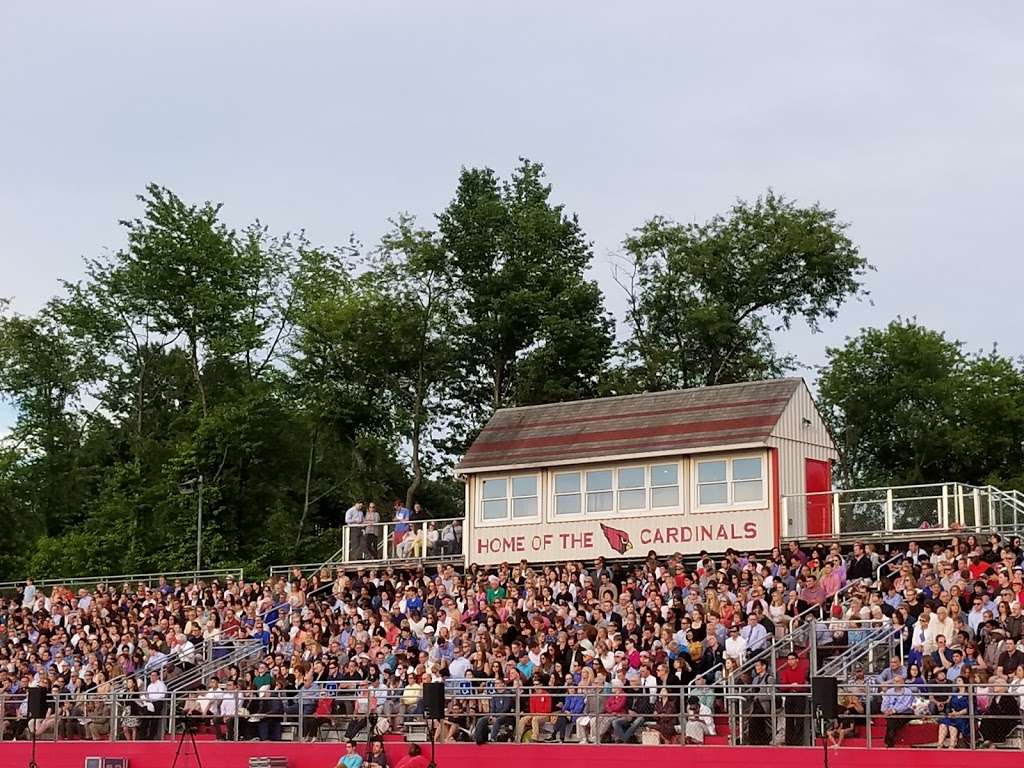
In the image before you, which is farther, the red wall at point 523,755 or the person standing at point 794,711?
the person standing at point 794,711

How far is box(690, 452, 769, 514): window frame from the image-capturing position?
3338 centimetres

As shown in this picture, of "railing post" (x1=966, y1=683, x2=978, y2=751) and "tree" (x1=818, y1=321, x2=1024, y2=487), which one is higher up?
"tree" (x1=818, y1=321, x2=1024, y2=487)

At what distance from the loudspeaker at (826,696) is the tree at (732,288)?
36667mm

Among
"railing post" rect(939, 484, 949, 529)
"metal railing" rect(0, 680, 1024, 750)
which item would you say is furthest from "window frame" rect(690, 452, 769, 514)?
"metal railing" rect(0, 680, 1024, 750)

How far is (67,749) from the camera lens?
1201 inches

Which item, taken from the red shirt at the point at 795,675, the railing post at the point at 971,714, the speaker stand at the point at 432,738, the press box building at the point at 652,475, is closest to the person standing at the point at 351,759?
the speaker stand at the point at 432,738

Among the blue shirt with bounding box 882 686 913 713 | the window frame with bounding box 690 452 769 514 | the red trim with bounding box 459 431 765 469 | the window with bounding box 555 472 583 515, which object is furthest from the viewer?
the window with bounding box 555 472 583 515

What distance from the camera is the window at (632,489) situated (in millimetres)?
34812

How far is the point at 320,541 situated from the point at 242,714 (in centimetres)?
3228

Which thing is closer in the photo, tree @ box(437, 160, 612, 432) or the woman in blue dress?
the woman in blue dress

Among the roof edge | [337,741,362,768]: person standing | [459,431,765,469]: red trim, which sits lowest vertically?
[337,741,362,768]: person standing

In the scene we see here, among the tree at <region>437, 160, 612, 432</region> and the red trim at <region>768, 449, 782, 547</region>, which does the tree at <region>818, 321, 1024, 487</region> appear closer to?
the tree at <region>437, 160, 612, 432</region>

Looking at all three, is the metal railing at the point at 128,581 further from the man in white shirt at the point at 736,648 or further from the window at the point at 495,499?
the man in white shirt at the point at 736,648

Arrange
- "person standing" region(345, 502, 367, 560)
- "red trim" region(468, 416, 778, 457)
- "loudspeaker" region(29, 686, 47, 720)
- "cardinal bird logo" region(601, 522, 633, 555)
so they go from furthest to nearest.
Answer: "person standing" region(345, 502, 367, 560) → "cardinal bird logo" region(601, 522, 633, 555) → "red trim" region(468, 416, 778, 457) → "loudspeaker" region(29, 686, 47, 720)
